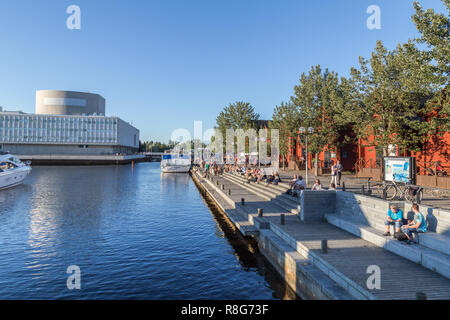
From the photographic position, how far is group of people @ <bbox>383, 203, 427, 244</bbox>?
9.98 metres

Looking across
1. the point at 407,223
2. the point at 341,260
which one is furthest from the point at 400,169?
the point at 341,260

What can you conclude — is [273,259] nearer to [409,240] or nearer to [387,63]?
[409,240]

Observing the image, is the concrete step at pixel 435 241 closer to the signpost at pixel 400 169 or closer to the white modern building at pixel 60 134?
the signpost at pixel 400 169

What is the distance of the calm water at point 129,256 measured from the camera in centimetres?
1014

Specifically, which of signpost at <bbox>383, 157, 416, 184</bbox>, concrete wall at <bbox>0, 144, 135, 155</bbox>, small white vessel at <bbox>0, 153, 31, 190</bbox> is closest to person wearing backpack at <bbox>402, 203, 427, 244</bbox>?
signpost at <bbox>383, 157, 416, 184</bbox>

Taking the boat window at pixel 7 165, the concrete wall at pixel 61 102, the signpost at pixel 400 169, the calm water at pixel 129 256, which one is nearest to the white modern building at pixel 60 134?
the concrete wall at pixel 61 102

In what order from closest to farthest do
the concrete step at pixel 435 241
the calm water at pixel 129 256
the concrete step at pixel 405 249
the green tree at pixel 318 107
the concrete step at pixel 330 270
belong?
the concrete step at pixel 330 270, the concrete step at pixel 405 249, the concrete step at pixel 435 241, the calm water at pixel 129 256, the green tree at pixel 318 107

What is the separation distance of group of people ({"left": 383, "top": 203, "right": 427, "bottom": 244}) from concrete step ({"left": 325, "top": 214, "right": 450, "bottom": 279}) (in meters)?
0.36

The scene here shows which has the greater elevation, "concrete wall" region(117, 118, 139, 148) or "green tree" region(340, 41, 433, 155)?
"concrete wall" region(117, 118, 139, 148)

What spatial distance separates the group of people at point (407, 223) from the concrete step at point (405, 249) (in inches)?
14.1

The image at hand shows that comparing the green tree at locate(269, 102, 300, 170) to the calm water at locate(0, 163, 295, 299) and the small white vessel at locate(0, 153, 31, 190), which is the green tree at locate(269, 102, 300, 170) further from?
the small white vessel at locate(0, 153, 31, 190)

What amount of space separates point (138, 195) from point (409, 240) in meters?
27.5

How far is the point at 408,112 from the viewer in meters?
22.7

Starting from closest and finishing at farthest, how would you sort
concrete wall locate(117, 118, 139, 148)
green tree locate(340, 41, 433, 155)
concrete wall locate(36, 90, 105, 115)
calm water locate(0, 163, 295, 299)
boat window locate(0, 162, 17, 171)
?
1. calm water locate(0, 163, 295, 299)
2. green tree locate(340, 41, 433, 155)
3. boat window locate(0, 162, 17, 171)
4. concrete wall locate(117, 118, 139, 148)
5. concrete wall locate(36, 90, 105, 115)
